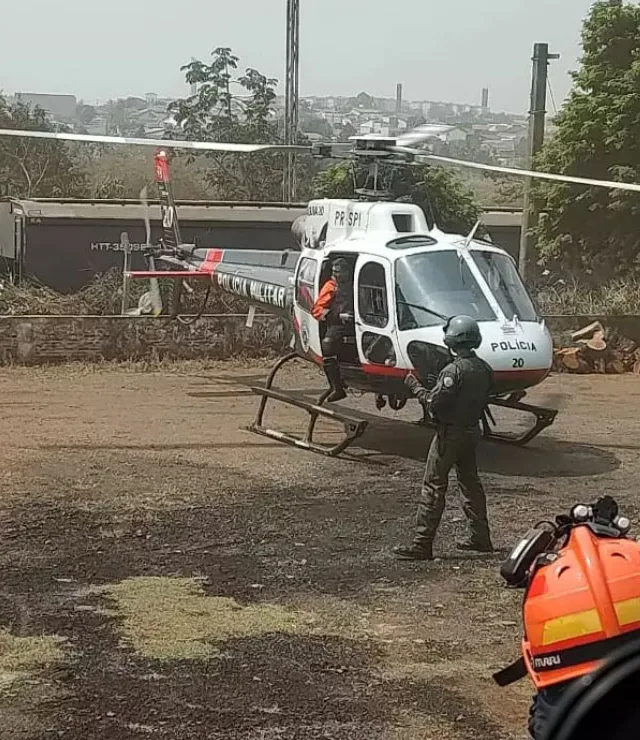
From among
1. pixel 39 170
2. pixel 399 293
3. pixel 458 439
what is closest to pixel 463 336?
pixel 458 439

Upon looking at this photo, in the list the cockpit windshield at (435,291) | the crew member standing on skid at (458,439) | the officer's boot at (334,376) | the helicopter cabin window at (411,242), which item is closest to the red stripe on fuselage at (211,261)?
the officer's boot at (334,376)

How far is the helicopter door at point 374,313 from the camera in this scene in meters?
9.72

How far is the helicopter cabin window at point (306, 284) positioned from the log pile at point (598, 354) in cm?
565

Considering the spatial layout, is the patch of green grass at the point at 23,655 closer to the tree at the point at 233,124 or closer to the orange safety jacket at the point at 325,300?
the orange safety jacket at the point at 325,300

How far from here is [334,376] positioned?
10.3 metres

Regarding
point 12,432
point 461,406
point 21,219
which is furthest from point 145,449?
point 21,219

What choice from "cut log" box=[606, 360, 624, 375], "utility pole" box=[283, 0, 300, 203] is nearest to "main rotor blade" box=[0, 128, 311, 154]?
"cut log" box=[606, 360, 624, 375]

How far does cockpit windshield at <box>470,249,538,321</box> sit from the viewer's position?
9.62 meters

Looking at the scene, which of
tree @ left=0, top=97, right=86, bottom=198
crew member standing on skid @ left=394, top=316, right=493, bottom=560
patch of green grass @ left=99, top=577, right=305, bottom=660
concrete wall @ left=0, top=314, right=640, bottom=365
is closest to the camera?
patch of green grass @ left=99, top=577, right=305, bottom=660

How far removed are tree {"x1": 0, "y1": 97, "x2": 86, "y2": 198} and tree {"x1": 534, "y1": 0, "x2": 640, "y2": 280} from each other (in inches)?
797

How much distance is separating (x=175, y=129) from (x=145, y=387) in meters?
33.2

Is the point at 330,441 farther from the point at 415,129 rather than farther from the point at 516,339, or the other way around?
the point at 415,129

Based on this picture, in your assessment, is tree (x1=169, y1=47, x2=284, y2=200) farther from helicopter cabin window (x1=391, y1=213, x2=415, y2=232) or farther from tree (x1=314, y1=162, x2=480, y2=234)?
helicopter cabin window (x1=391, y1=213, x2=415, y2=232)

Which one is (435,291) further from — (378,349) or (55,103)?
(55,103)
